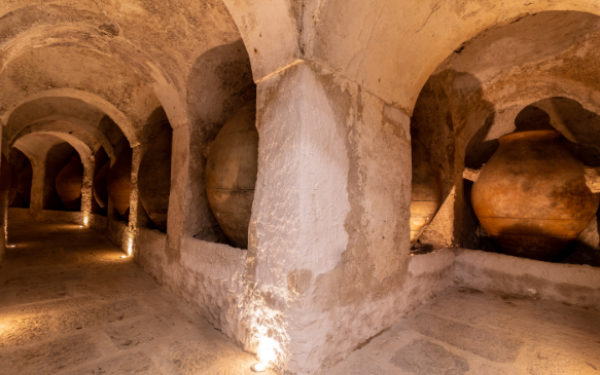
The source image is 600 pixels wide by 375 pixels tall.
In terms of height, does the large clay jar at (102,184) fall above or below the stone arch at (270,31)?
below

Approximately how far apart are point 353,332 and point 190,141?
2356 mm

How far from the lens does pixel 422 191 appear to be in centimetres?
317

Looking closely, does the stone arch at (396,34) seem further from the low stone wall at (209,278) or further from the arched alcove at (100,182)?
the arched alcove at (100,182)

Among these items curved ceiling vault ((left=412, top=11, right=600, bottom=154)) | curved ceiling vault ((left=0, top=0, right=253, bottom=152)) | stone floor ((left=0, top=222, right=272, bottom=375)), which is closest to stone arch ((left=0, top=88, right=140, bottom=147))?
curved ceiling vault ((left=0, top=0, right=253, bottom=152))

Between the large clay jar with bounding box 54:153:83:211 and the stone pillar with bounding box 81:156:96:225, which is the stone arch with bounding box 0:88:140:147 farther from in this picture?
the large clay jar with bounding box 54:153:83:211

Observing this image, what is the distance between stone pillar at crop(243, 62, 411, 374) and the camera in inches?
68.3

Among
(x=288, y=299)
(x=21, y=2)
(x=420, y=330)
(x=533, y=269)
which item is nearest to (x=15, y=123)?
(x=21, y=2)

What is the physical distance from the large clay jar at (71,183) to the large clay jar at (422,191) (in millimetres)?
9292

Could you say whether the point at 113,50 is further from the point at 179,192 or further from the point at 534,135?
the point at 534,135

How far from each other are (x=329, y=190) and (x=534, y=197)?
2.62 m

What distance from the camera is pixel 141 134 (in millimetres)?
4613

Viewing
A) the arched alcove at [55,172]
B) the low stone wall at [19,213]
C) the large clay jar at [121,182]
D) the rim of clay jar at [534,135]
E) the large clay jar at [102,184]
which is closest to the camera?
the rim of clay jar at [534,135]

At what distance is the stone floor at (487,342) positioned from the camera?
1.82 meters

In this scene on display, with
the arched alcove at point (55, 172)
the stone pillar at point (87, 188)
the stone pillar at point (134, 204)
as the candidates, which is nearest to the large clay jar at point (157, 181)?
the stone pillar at point (134, 204)
